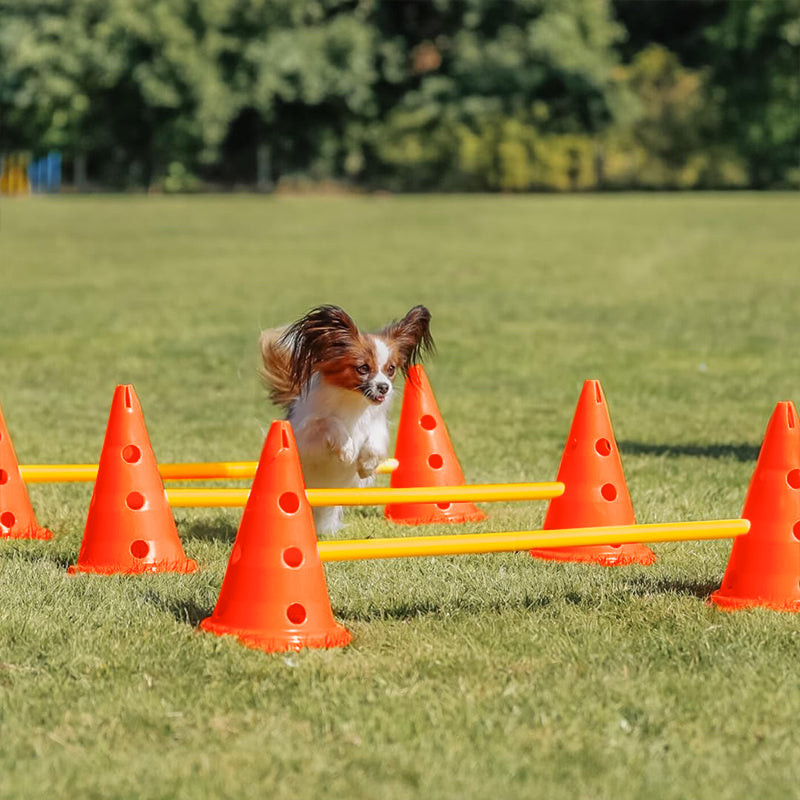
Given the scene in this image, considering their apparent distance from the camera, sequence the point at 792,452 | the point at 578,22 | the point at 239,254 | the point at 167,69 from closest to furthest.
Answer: the point at 792,452 < the point at 239,254 < the point at 167,69 < the point at 578,22

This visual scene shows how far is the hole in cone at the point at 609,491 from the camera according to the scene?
256 inches

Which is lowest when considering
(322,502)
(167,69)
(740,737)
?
(740,737)

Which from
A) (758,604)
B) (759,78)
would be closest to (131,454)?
(758,604)

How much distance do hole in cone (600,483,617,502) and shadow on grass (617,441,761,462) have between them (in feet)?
7.94

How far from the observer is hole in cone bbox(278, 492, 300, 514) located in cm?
495

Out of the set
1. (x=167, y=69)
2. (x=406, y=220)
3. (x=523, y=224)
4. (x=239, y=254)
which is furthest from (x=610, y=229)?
(x=167, y=69)

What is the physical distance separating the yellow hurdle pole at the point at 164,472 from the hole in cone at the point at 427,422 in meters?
1.29

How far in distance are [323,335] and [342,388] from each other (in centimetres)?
29

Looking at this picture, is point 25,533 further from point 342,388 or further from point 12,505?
point 342,388

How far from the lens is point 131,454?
602 cm

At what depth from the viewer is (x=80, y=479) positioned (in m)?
6.24

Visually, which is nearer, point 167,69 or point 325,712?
point 325,712

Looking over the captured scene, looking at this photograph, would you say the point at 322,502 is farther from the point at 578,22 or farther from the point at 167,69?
the point at 578,22

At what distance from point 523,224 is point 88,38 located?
2347cm
